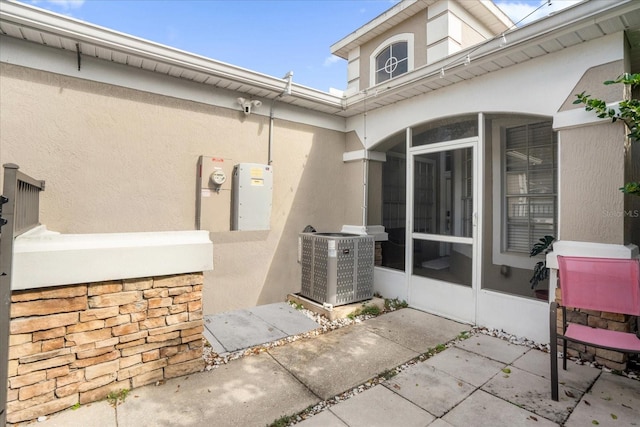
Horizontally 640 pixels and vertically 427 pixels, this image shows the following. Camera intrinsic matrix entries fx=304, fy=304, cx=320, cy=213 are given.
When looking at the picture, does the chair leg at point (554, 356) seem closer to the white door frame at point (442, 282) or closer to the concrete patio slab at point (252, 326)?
the white door frame at point (442, 282)

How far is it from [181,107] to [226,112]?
62 centimetres

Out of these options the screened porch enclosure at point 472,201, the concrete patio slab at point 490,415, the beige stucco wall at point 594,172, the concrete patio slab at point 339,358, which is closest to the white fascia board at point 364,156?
the screened porch enclosure at point 472,201

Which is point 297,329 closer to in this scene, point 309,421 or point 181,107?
point 309,421

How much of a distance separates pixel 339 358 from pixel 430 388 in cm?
93

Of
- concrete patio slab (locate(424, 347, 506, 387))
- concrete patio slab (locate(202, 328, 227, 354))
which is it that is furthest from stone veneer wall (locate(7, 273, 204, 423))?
concrete patio slab (locate(424, 347, 506, 387))

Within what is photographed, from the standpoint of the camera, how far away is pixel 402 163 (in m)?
5.36

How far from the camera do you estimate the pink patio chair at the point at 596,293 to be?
254 cm

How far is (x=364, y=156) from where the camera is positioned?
5.45 meters

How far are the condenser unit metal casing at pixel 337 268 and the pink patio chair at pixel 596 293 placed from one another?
8.08 feet

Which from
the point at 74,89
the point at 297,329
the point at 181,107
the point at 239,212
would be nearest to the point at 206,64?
the point at 181,107

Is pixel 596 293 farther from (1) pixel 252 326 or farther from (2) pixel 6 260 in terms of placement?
(2) pixel 6 260

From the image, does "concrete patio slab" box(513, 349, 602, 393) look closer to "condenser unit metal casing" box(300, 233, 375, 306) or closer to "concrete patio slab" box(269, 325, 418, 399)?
"concrete patio slab" box(269, 325, 418, 399)

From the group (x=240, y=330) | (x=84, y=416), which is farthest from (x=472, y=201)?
(x=84, y=416)

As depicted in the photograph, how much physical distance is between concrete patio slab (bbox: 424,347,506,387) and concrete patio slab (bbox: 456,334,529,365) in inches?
3.9
